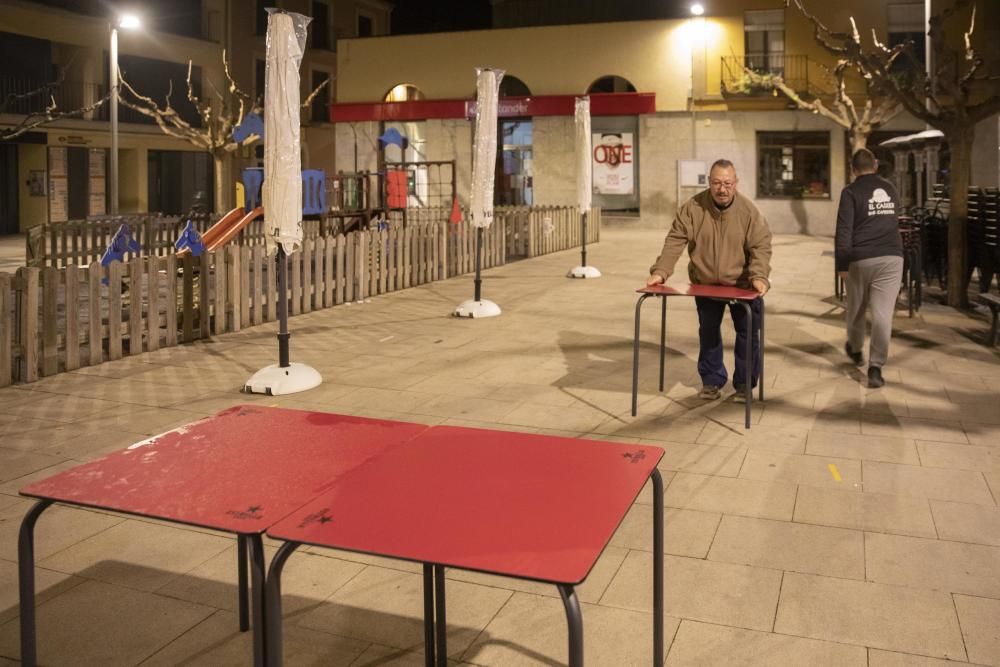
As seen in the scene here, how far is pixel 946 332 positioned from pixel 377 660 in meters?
9.07

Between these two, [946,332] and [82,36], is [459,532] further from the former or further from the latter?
[82,36]

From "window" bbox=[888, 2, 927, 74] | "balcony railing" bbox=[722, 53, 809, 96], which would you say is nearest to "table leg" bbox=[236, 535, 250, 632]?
"balcony railing" bbox=[722, 53, 809, 96]

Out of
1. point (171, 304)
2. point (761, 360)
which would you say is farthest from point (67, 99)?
point (761, 360)

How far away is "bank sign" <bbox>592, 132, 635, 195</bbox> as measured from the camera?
31031 mm

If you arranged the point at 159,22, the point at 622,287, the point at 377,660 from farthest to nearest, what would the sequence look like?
the point at 159,22
the point at 622,287
the point at 377,660

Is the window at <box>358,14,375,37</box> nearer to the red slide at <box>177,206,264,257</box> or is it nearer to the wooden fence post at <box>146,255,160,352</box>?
the red slide at <box>177,206,264,257</box>

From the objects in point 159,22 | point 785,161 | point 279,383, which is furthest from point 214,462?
point 159,22

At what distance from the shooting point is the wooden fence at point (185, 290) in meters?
8.31

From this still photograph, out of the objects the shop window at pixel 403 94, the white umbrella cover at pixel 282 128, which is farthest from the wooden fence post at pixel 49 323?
the shop window at pixel 403 94

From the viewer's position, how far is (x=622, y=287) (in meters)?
15.2

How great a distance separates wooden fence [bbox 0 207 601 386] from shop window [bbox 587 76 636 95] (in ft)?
54.4

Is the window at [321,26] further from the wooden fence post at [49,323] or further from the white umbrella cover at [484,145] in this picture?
the wooden fence post at [49,323]

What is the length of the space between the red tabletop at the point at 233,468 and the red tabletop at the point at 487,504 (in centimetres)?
10

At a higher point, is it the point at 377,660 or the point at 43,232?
the point at 43,232
